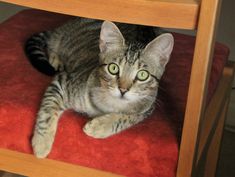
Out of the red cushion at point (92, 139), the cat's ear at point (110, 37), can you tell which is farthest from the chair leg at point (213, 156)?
the cat's ear at point (110, 37)

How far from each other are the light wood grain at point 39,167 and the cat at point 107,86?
0.03 m

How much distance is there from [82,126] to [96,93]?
146 mm

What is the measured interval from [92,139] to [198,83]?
0.26 metres

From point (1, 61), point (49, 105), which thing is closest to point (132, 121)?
point (49, 105)

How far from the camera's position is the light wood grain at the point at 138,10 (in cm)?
67

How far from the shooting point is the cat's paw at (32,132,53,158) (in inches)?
34.7

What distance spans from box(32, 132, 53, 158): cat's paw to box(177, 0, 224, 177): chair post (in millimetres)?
272

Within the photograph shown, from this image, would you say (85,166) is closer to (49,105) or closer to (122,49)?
(49,105)

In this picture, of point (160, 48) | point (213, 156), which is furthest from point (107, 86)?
point (213, 156)

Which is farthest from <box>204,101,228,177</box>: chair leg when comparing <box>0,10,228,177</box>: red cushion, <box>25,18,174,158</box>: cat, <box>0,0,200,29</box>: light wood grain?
<box>0,0,200,29</box>: light wood grain

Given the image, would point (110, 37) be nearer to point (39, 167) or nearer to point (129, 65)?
point (129, 65)

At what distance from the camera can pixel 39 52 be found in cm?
113

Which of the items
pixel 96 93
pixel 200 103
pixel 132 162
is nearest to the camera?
pixel 200 103

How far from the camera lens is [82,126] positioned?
887mm
